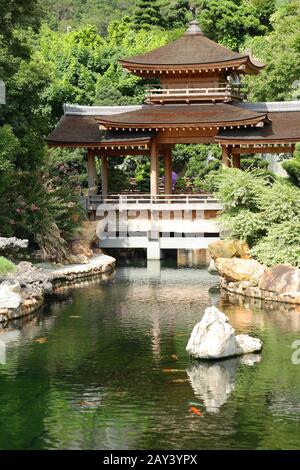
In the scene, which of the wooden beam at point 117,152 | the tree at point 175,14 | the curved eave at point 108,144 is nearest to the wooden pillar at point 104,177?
the wooden beam at point 117,152

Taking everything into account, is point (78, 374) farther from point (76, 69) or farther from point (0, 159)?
point (76, 69)

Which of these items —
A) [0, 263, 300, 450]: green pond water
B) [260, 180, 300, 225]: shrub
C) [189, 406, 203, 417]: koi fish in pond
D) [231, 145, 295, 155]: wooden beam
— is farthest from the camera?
[231, 145, 295, 155]: wooden beam

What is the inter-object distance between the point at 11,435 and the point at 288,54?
34.0m

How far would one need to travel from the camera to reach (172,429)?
51.0 feet

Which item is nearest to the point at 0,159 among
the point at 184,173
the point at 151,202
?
the point at 151,202

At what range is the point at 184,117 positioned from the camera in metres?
37.9

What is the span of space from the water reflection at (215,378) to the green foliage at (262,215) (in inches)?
355

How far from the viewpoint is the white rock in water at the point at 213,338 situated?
20.2 m

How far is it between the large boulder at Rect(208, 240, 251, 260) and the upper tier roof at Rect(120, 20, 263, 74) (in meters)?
10.8

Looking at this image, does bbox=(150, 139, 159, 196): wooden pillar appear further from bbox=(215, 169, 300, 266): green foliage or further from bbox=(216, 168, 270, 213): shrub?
bbox=(216, 168, 270, 213): shrub

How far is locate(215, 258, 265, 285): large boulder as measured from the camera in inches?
1154

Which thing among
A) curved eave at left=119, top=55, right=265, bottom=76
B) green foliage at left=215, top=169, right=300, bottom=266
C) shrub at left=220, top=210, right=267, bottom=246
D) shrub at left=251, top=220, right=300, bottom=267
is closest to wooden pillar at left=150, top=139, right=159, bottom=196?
curved eave at left=119, top=55, right=265, bottom=76

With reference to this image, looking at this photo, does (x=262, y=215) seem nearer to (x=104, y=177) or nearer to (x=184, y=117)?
(x=184, y=117)

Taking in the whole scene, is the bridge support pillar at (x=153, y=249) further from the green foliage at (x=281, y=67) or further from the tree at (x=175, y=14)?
the tree at (x=175, y=14)
